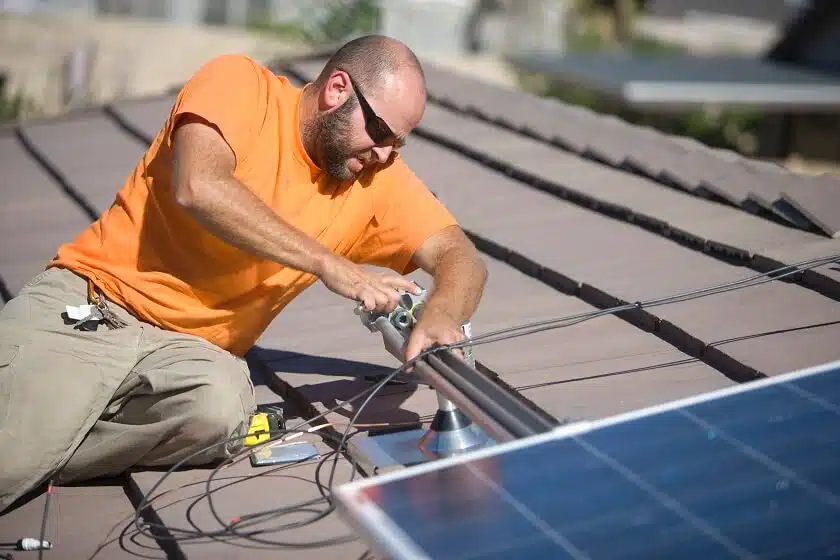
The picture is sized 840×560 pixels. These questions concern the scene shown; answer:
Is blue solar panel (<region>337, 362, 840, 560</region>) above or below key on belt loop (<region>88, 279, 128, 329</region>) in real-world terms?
above

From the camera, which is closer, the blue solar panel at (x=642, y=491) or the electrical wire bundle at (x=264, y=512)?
the blue solar panel at (x=642, y=491)

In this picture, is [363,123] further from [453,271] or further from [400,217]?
[453,271]

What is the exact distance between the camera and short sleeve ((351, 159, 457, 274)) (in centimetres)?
438

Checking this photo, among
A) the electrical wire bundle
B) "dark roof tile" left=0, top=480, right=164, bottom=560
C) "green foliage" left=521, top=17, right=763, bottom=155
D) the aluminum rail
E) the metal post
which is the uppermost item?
the aluminum rail

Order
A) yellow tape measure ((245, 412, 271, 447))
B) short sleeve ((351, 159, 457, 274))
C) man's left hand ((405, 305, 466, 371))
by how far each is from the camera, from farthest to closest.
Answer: short sleeve ((351, 159, 457, 274)) < yellow tape measure ((245, 412, 271, 447)) < man's left hand ((405, 305, 466, 371))

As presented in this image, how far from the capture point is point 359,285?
3686 millimetres

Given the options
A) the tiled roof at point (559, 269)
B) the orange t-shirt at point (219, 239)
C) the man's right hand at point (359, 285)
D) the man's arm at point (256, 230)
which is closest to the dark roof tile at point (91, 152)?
the tiled roof at point (559, 269)

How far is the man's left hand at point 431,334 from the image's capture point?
3.56 meters

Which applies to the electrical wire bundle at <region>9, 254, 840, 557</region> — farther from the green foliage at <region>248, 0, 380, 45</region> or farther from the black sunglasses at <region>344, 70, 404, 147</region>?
the green foliage at <region>248, 0, 380, 45</region>

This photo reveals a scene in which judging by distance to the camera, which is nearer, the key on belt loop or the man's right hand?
the man's right hand

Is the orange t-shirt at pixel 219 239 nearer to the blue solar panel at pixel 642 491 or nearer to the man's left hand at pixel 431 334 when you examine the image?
the man's left hand at pixel 431 334

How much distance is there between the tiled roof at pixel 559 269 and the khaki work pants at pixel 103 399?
0.32 feet

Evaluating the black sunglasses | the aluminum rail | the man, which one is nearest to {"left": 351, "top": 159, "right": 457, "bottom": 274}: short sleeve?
the man

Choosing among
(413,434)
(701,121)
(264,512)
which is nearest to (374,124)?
(413,434)
